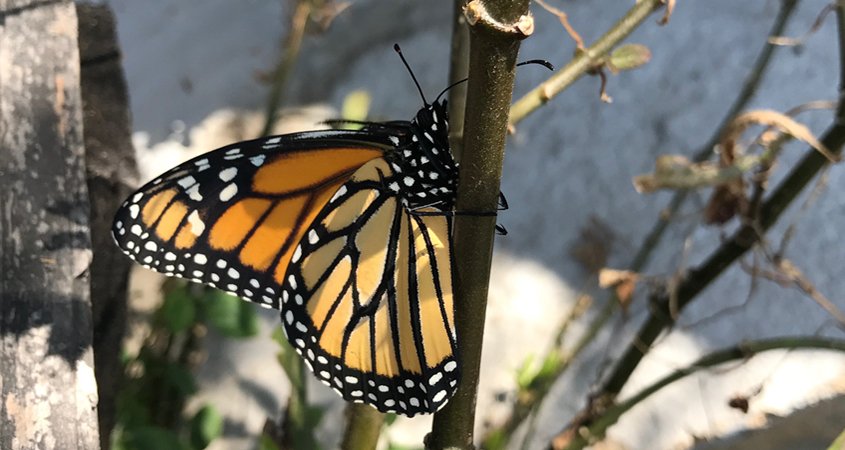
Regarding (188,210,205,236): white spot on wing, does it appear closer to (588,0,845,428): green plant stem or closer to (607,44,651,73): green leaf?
(607,44,651,73): green leaf

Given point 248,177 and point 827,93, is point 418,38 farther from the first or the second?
point 248,177

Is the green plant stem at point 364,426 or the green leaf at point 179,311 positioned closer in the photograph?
the green plant stem at point 364,426

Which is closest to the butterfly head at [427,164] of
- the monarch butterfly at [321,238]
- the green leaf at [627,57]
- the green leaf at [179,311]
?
the monarch butterfly at [321,238]

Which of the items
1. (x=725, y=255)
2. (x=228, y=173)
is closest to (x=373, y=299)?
(x=228, y=173)

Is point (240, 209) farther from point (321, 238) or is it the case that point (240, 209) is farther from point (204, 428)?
point (204, 428)

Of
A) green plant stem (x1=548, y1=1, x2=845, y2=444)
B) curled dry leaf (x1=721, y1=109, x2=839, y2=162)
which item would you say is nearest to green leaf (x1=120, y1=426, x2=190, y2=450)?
green plant stem (x1=548, y1=1, x2=845, y2=444)

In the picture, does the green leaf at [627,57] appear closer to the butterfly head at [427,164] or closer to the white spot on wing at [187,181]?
the butterfly head at [427,164]

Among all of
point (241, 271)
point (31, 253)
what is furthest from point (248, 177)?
point (31, 253)
